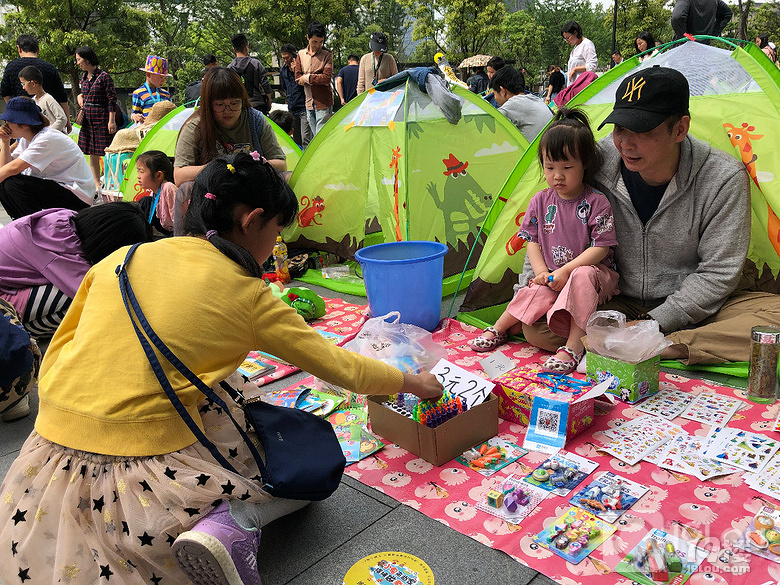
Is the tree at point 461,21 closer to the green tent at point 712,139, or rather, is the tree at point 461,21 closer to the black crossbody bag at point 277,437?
the green tent at point 712,139

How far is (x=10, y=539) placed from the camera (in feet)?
4.43

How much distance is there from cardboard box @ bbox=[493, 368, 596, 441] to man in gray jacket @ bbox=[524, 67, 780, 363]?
0.66 m

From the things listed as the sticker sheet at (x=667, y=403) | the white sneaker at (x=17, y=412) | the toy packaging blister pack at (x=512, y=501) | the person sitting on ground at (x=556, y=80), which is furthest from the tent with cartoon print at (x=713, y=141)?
the person sitting on ground at (x=556, y=80)

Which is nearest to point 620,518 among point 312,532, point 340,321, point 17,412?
point 312,532

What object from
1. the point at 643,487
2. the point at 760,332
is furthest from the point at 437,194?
the point at 643,487

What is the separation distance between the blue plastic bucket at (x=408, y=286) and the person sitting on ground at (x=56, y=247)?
1091mm

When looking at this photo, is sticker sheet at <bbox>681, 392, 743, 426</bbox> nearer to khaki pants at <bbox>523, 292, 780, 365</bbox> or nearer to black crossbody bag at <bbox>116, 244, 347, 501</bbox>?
khaki pants at <bbox>523, 292, 780, 365</bbox>

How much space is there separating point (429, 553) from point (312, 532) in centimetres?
33

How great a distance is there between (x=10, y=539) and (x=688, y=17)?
17.5 feet

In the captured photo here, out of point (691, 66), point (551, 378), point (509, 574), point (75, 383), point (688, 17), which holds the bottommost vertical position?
point (509, 574)

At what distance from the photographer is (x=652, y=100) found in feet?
7.50

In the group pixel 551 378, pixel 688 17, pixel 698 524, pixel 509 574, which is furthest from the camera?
pixel 688 17

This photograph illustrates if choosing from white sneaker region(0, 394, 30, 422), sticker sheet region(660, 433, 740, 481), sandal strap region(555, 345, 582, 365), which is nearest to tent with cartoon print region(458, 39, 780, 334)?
sandal strap region(555, 345, 582, 365)

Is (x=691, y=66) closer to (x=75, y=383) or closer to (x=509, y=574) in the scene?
(x=509, y=574)
